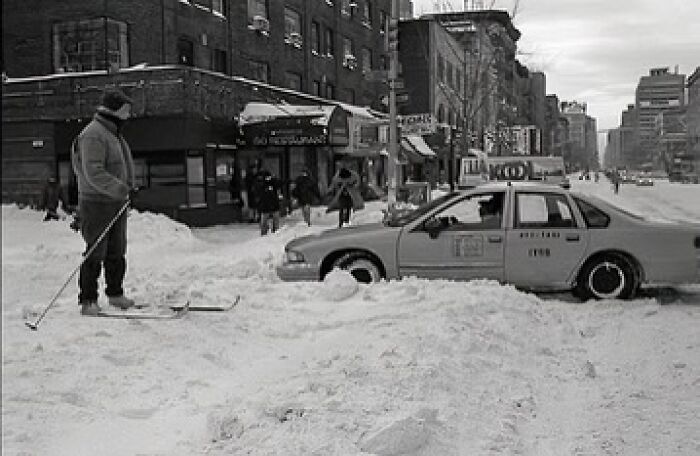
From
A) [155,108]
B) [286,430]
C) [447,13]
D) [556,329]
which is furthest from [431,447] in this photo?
[447,13]

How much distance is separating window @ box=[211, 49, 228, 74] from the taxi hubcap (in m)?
19.3

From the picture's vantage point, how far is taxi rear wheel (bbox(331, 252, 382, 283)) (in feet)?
29.5

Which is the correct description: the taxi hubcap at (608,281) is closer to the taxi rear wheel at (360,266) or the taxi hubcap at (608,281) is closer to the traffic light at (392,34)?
the taxi rear wheel at (360,266)

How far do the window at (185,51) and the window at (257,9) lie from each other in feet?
13.9

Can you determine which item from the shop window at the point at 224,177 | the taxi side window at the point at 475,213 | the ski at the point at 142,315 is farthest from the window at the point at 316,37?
the ski at the point at 142,315

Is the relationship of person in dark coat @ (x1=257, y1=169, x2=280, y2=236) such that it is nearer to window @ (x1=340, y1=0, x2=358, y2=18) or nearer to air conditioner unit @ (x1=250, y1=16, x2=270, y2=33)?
air conditioner unit @ (x1=250, y1=16, x2=270, y2=33)

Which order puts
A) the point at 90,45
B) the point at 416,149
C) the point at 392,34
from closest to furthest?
the point at 392,34 → the point at 90,45 → the point at 416,149

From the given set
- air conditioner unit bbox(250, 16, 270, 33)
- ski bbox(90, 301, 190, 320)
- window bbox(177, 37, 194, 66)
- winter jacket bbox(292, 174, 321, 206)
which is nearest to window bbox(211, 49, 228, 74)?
window bbox(177, 37, 194, 66)

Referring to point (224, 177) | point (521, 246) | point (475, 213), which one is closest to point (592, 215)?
point (521, 246)

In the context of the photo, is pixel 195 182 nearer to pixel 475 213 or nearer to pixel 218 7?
pixel 218 7

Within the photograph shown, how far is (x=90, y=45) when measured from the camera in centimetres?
2186

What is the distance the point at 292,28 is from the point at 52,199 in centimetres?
1538

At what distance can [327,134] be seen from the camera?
73.2ft

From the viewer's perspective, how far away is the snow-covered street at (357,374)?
13.1ft
